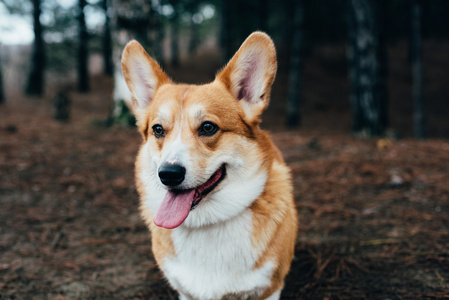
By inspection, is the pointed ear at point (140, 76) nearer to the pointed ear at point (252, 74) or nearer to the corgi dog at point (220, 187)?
the corgi dog at point (220, 187)

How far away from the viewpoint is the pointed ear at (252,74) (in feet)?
7.78

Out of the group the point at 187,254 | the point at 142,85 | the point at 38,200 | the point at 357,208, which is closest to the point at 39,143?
the point at 38,200

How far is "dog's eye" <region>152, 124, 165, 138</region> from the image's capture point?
2508 millimetres

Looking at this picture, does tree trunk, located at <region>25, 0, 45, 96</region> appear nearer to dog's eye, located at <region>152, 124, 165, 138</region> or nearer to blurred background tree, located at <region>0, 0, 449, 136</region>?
blurred background tree, located at <region>0, 0, 449, 136</region>

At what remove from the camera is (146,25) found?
7.62 m

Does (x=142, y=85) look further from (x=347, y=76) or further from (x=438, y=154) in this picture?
(x=347, y=76)

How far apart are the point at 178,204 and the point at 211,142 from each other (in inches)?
19.6

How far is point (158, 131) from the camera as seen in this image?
253 centimetres

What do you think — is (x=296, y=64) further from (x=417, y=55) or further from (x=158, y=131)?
(x=158, y=131)

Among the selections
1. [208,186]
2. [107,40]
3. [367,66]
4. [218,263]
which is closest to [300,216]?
[218,263]

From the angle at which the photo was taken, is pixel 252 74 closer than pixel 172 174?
No

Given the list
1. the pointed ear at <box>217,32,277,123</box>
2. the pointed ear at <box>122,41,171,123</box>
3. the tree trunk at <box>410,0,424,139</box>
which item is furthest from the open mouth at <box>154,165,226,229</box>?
the tree trunk at <box>410,0,424,139</box>

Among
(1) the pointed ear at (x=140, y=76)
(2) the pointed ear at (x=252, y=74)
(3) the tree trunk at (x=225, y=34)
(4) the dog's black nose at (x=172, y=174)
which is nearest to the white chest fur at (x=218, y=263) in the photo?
(4) the dog's black nose at (x=172, y=174)

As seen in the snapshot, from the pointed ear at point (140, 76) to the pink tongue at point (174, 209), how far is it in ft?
2.90
